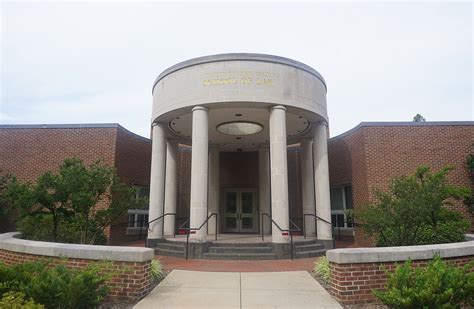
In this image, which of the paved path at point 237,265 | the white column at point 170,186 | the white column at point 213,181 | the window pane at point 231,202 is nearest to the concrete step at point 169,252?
the paved path at point 237,265

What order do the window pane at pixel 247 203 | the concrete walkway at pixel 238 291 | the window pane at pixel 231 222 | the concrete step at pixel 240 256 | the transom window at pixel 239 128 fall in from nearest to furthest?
the concrete walkway at pixel 238 291 < the concrete step at pixel 240 256 < the transom window at pixel 239 128 < the window pane at pixel 231 222 < the window pane at pixel 247 203

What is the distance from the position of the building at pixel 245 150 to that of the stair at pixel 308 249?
2.14 feet

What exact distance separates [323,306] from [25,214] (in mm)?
9487

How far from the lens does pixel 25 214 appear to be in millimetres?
9922

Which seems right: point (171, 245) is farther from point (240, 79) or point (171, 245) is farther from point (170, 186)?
point (240, 79)

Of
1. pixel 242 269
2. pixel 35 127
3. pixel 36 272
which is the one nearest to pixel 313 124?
pixel 242 269

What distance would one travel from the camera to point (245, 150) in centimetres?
1870

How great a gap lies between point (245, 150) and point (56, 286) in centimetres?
1462

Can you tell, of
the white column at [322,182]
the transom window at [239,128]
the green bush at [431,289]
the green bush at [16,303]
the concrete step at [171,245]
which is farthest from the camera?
the transom window at [239,128]

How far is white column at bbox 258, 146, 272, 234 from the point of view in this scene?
662 inches

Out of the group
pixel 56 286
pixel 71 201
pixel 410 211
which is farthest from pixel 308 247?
pixel 56 286

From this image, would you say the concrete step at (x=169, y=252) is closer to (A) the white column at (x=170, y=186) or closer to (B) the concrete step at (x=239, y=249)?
(B) the concrete step at (x=239, y=249)

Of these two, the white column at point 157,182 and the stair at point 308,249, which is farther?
the white column at point 157,182

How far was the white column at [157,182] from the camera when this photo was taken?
1260 centimetres
